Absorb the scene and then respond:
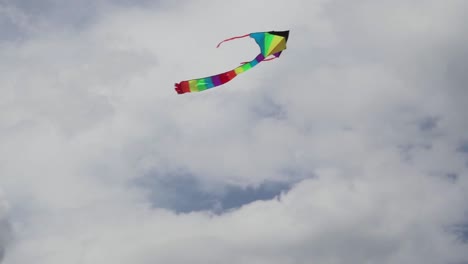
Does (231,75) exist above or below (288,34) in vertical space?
below

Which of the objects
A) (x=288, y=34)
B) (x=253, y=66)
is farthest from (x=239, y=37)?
(x=288, y=34)

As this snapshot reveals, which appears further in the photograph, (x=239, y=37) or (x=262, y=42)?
(x=262, y=42)

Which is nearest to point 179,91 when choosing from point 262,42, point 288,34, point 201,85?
point 201,85

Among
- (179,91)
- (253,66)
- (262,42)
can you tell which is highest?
(262,42)

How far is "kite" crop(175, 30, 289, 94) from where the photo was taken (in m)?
33.5

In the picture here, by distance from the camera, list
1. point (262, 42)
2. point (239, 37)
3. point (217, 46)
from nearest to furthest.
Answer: point (217, 46)
point (239, 37)
point (262, 42)

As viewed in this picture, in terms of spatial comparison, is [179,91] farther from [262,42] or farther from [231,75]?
[262,42]

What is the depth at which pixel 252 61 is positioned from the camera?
112ft

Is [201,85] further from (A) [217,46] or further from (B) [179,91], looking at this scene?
(A) [217,46]

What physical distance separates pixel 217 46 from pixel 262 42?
→ 646cm

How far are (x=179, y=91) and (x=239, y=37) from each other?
247 inches

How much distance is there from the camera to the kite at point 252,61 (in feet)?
110

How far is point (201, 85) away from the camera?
3356 cm

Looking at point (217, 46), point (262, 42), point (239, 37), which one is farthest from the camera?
point (262, 42)
